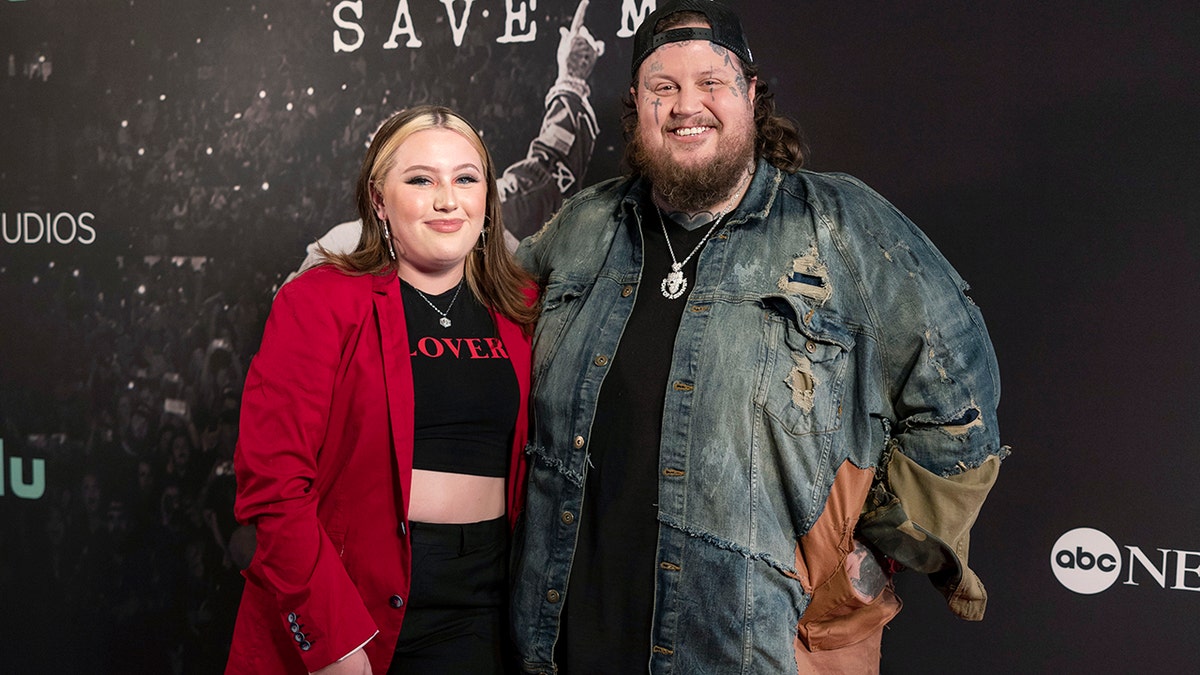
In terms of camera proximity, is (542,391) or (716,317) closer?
(716,317)

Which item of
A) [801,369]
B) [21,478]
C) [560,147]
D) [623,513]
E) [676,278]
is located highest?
[560,147]

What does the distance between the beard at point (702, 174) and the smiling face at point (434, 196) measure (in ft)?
1.21

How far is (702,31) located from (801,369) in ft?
2.37

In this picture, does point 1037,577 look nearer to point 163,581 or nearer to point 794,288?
point 794,288

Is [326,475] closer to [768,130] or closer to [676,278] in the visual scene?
[676,278]

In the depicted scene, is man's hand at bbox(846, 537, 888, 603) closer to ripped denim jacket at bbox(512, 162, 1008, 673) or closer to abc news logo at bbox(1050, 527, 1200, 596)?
ripped denim jacket at bbox(512, 162, 1008, 673)

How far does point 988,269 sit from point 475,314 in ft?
3.99

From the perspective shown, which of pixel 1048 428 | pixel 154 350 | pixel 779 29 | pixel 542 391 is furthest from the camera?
pixel 154 350

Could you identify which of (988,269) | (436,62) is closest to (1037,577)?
(988,269)

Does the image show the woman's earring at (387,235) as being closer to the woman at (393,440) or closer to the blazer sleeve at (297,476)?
the woman at (393,440)

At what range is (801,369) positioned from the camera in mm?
1874

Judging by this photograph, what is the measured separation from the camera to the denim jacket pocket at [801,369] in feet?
6.11

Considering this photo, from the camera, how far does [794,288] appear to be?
1.91m

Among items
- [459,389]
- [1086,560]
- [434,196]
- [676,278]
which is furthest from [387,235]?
[1086,560]
